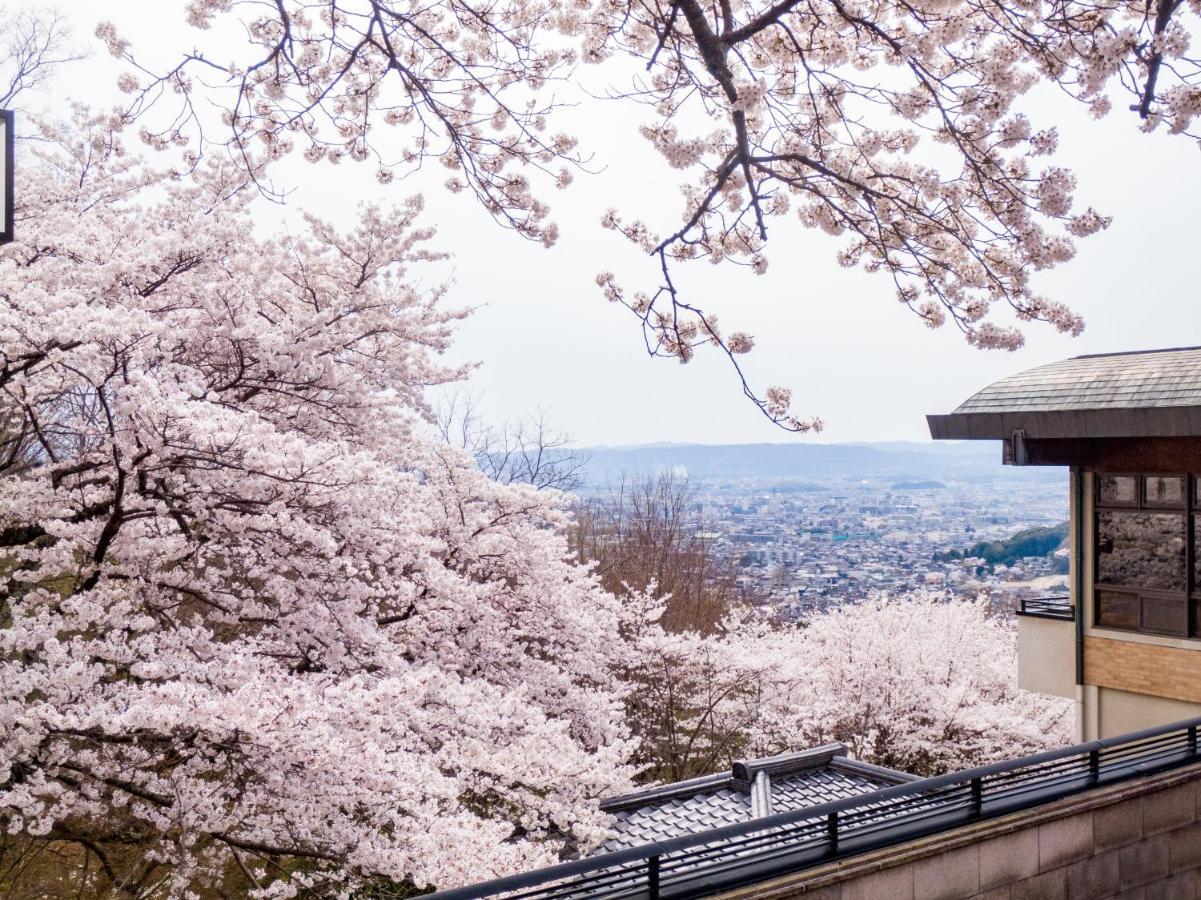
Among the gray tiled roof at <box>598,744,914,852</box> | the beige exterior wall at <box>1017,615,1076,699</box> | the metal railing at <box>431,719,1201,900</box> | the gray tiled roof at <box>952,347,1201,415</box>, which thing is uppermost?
the gray tiled roof at <box>952,347,1201,415</box>

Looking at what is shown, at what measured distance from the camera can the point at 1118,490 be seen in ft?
31.4

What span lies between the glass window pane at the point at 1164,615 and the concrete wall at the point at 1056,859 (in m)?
4.51

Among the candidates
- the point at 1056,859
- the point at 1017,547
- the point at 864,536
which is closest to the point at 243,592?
the point at 1056,859

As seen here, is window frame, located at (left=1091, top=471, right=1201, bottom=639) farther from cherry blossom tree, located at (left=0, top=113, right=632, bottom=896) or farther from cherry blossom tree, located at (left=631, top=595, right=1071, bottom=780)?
cherry blossom tree, located at (left=0, top=113, right=632, bottom=896)

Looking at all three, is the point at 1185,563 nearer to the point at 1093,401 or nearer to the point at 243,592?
the point at 1093,401

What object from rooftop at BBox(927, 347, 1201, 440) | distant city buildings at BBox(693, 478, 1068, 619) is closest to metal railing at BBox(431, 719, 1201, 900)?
rooftop at BBox(927, 347, 1201, 440)

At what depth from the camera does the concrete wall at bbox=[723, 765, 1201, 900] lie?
148 inches

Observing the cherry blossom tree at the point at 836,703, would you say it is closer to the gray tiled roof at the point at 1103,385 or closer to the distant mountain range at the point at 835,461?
the gray tiled roof at the point at 1103,385

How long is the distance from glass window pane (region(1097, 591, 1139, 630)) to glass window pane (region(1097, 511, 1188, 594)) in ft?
0.45

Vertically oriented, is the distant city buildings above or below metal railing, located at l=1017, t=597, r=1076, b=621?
below

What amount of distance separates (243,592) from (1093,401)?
310 inches

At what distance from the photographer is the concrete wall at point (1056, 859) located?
3762 millimetres

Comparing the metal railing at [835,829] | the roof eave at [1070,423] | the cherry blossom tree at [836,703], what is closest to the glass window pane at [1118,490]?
the roof eave at [1070,423]

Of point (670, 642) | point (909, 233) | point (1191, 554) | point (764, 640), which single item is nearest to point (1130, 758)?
point (909, 233)
